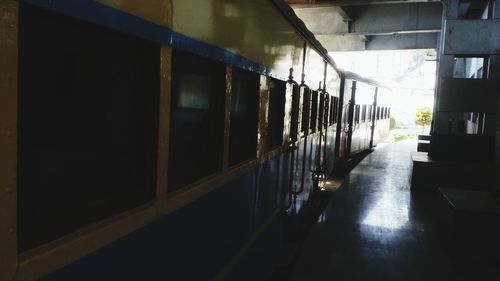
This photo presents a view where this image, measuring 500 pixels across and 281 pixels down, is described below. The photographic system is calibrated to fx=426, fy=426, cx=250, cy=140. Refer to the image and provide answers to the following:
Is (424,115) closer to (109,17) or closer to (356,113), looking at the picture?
(356,113)

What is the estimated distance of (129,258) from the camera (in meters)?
1.65

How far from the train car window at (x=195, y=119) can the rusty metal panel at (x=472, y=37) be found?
708 cm

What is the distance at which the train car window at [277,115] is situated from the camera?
4.05 meters

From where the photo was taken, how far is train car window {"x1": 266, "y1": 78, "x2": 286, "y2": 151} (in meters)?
4.05

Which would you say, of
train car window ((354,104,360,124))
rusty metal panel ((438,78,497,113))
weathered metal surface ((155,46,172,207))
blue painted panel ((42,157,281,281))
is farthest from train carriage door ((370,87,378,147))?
weathered metal surface ((155,46,172,207))

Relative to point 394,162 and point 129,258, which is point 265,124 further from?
point 394,162

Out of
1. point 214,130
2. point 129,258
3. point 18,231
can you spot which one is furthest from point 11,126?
point 214,130

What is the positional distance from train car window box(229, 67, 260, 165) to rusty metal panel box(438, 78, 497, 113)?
618cm

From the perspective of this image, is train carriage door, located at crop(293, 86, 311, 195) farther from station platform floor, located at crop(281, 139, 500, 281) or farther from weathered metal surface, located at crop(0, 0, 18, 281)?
weathered metal surface, located at crop(0, 0, 18, 281)

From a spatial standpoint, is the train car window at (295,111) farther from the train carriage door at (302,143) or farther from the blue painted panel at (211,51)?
the blue painted panel at (211,51)

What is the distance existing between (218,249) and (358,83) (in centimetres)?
1109

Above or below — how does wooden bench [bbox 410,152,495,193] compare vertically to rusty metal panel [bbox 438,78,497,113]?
below

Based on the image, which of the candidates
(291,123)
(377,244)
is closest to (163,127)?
(291,123)

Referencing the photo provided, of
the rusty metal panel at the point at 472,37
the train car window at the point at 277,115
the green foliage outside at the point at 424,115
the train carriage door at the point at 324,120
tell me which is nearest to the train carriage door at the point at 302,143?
the train car window at the point at 277,115
